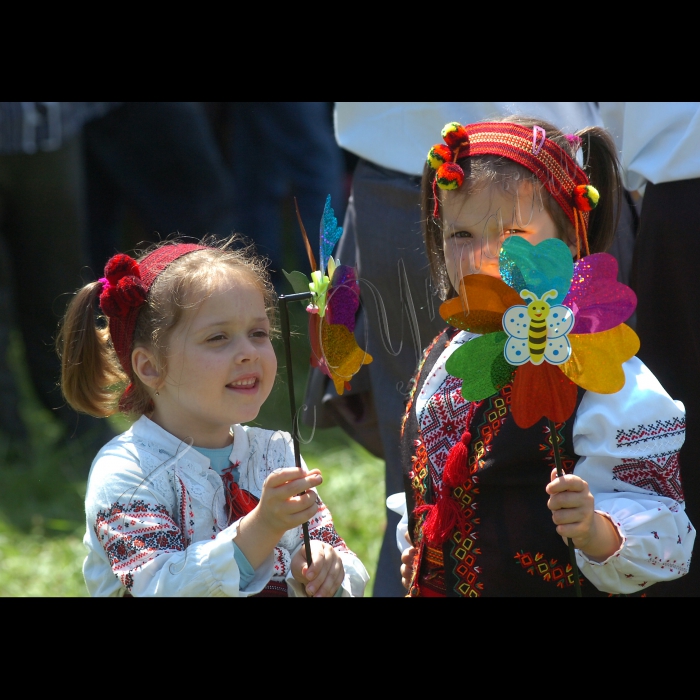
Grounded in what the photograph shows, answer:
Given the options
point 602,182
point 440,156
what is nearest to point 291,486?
point 440,156

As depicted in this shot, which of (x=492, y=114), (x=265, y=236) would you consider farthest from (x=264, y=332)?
(x=265, y=236)

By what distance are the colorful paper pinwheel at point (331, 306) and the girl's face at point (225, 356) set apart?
0.29 ft

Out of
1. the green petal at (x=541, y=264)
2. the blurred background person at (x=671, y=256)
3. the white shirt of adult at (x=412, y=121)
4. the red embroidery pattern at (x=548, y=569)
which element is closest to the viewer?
the green petal at (x=541, y=264)

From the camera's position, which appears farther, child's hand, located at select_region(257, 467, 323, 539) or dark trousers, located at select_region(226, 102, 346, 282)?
dark trousers, located at select_region(226, 102, 346, 282)

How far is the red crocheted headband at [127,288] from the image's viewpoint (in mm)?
1451

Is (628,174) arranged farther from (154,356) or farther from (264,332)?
(154,356)

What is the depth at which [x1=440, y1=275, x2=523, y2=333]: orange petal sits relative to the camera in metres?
1.20

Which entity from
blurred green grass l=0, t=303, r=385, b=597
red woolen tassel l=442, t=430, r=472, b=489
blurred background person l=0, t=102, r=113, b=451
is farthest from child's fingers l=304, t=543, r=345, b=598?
blurred background person l=0, t=102, r=113, b=451

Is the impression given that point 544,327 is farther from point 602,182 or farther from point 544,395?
point 602,182

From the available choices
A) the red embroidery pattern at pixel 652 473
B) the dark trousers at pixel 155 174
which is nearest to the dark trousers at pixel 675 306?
the red embroidery pattern at pixel 652 473

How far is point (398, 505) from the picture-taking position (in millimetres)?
1701

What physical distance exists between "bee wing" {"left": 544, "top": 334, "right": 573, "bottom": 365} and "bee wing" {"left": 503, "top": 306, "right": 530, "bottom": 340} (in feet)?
0.11

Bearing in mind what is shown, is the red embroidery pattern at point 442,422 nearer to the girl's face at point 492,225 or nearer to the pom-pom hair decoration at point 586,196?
the girl's face at point 492,225

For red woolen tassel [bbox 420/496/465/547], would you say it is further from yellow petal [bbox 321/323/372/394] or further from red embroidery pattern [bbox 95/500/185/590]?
red embroidery pattern [bbox 95/500/185/590]
